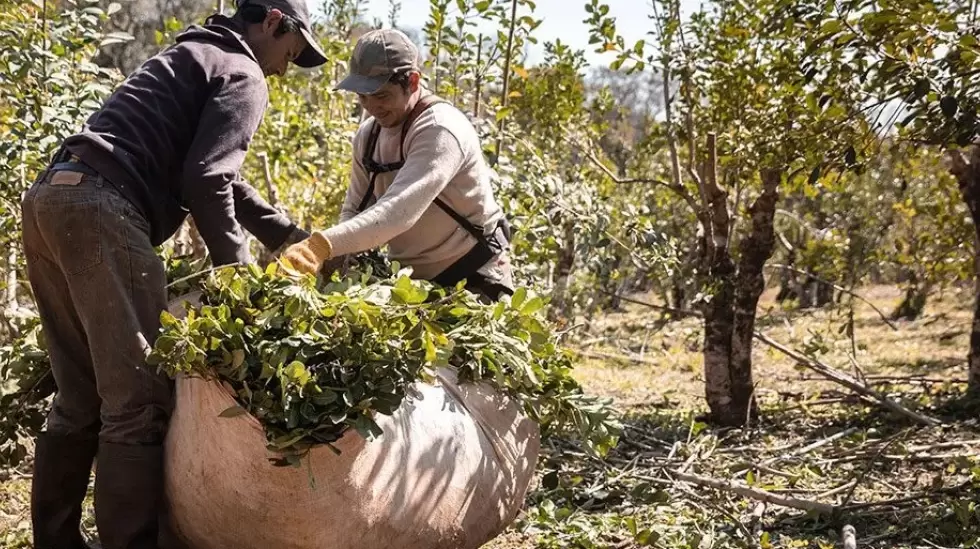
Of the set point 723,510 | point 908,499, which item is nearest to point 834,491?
point 908,499

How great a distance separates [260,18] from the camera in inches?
136

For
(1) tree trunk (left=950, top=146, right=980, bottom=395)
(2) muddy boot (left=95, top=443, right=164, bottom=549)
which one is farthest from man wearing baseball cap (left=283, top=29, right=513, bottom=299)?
(1) tree trunk (left=950, top=146, right=980, bottom=395)

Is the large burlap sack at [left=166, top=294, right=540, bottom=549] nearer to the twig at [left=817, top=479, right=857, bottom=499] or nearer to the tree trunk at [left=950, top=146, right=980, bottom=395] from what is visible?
the twig at [left=817, top=479, right=857, bottom=499]

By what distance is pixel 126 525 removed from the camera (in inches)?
119

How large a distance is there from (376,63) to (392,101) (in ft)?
0.43

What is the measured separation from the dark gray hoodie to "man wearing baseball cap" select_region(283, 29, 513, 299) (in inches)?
10.9

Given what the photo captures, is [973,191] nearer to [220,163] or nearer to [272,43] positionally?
[272,43]

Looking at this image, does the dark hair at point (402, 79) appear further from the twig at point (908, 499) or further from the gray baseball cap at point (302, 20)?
the twig at point (908, 499)

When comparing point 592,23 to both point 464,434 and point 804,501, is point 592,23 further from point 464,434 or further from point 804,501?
point 464,434

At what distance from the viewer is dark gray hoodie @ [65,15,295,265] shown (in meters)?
3.10

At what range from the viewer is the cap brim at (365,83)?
3.47 metres

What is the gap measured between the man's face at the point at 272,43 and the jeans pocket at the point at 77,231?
74cm

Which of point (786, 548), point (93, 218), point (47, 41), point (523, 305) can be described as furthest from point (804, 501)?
point (47, 41)

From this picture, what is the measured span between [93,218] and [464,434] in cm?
119
